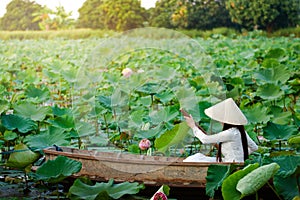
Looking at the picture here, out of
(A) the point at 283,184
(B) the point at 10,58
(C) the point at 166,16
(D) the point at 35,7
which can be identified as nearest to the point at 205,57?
(A) the point at 283,184

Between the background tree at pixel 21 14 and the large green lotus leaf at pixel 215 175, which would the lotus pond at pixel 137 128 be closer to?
the large green lotus leaf at pixel 215 175

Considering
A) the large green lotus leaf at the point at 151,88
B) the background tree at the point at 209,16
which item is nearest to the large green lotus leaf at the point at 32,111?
the large green lotus leaf at the point at 151,88

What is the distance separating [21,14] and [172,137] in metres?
14.7

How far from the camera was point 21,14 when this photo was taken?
17422 mm

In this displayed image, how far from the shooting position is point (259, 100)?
5098 mm

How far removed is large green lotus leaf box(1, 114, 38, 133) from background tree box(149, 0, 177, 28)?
1250 cm

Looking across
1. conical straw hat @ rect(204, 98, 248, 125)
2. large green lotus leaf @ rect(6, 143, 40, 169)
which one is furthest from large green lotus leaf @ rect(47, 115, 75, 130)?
conical straw hat @ rect(204, 98, 248, 125)

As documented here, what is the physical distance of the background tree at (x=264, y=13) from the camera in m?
15.2

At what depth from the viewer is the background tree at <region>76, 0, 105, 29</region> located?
16812 millimetres

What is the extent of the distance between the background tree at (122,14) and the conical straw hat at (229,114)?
13142 mm

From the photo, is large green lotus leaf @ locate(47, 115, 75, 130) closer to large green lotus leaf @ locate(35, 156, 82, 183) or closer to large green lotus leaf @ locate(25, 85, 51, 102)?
large green lotus leaf @ locate(35, 156, 82, 183)

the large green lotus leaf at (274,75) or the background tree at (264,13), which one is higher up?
the background tree at (264,13)

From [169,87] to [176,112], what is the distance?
4.61ft

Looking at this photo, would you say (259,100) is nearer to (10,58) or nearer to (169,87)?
(169,87)
